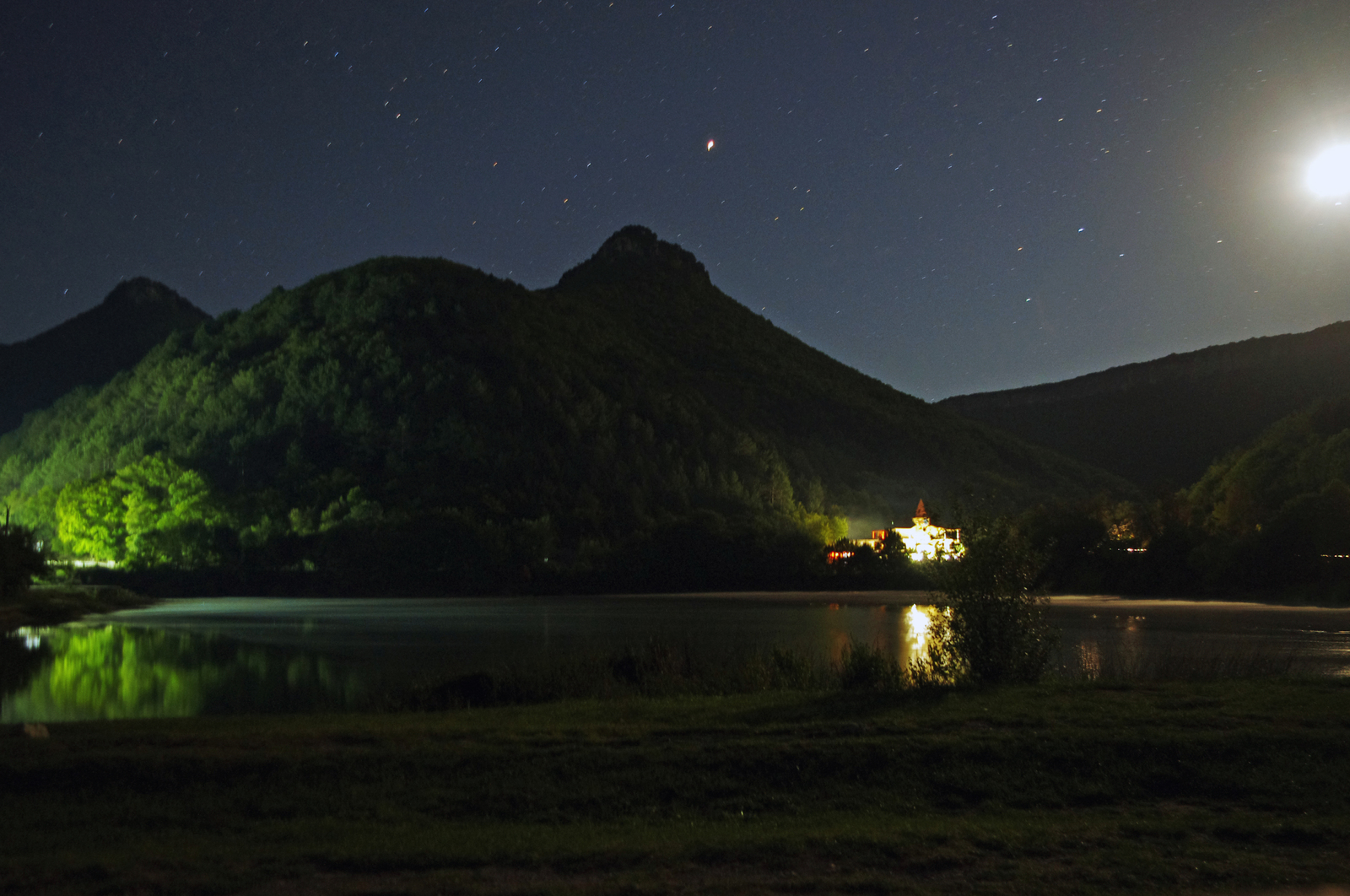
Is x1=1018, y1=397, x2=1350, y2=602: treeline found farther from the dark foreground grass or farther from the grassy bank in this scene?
the dark foreground grass

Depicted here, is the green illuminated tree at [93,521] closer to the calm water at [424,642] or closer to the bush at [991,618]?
the calm water at [424,642]

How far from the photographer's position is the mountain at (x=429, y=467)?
119 metres

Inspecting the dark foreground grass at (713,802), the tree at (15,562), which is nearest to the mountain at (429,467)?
the tree at (15,562)

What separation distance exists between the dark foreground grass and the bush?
330 centimetres

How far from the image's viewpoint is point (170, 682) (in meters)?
31.8

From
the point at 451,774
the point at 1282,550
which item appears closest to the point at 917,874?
the point at 451,774

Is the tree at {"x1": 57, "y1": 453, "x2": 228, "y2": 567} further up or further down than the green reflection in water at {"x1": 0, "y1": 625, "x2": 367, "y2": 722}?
further up

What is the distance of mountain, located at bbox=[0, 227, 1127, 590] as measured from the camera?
119m

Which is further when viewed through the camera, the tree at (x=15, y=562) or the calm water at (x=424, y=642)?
the tree at (x=15, y=562)


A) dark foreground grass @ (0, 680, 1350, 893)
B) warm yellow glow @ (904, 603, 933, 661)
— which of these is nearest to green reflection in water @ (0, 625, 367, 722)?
dark foreground grass @ (0, 680, 1350, 893)

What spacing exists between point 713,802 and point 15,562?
190 feet

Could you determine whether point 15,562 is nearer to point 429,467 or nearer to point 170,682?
point 170,682

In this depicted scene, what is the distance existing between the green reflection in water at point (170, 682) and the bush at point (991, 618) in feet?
41.6

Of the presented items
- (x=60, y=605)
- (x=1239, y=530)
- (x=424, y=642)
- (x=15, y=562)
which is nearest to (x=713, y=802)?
(x=424, y=642)
